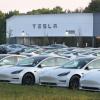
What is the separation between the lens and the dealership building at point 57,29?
109m

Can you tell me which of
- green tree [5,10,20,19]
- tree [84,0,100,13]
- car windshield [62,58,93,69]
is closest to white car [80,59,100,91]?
car windshield [62,58,93,69]

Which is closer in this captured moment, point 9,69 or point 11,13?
point 9,69

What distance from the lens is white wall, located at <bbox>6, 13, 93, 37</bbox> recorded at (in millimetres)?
109188

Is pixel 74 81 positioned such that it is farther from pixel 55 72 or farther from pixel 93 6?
pixel 93 6

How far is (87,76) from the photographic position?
21.0m

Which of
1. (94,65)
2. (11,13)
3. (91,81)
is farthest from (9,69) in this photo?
(11,13)

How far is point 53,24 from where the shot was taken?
113688mm

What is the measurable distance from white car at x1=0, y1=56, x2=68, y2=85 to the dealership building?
81129 millimetres

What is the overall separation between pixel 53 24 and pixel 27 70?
8880cm

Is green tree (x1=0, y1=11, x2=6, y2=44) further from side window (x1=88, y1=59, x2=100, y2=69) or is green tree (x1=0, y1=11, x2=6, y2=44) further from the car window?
side window (x1=88, y1=59, x2=100, y2=69)

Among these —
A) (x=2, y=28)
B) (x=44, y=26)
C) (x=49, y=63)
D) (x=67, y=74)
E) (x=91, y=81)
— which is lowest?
(x=91, y=81)

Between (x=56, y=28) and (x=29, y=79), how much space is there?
88.6 metres

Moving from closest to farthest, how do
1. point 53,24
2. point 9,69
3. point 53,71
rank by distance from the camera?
point 53,71 → point 9,69 → point 53,24

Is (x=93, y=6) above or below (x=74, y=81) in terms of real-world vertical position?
above
